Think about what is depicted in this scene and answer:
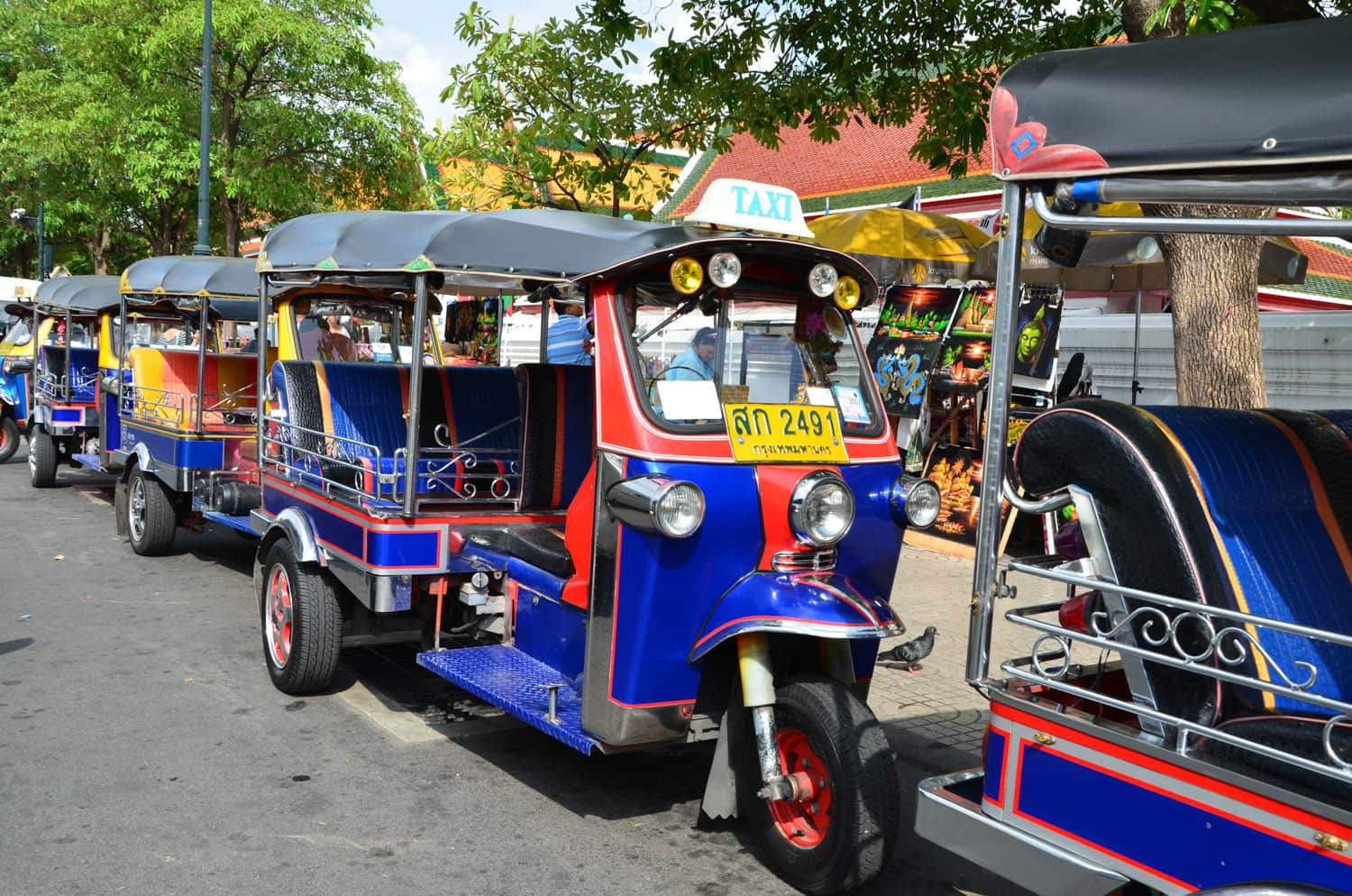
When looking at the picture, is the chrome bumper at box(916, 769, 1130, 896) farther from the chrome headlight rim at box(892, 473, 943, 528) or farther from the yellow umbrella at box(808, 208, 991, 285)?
the yellow umbrella at box(808, 208, 991, 285)

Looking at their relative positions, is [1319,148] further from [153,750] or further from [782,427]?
[153,750]

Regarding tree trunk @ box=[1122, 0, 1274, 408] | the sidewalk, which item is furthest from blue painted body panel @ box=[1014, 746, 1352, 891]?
tree trunk @ box=[1122, 0, 1274, 408]

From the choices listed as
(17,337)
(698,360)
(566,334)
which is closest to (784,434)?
(698,360)

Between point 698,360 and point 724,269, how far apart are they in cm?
40

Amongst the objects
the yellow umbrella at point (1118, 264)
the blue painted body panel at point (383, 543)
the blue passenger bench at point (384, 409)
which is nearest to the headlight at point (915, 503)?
the blue painted body panel at point (383, 543)

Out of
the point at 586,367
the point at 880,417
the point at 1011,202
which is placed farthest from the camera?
the point at 586,367

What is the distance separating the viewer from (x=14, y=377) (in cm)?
1526

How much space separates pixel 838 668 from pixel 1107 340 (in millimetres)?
8014

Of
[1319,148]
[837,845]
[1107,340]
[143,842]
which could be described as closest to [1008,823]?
[837,845]

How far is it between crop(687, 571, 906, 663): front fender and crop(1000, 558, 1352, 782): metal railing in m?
0.78

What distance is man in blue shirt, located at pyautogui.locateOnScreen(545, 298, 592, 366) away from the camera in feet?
22.2

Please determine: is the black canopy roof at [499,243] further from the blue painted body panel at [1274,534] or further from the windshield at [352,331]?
the windshield at [352,331]

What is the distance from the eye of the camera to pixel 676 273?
14.9ft

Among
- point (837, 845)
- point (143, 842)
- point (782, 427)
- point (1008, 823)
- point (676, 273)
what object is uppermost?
point (676, 273)
